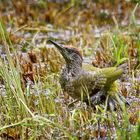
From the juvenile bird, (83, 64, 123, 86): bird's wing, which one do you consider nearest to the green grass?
the juvenile bird

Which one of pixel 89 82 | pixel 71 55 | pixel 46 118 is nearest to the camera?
pixel 46 118

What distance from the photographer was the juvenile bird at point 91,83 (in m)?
4.81

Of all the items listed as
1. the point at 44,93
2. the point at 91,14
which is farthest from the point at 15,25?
the point at 44,93

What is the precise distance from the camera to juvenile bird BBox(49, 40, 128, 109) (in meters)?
4.81

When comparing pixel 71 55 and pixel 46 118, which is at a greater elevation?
pixel 71 55

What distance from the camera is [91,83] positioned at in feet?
15.9

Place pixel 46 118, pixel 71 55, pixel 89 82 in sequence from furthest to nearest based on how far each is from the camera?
pixel 71 55 → pixel 89 82 → pixel 46 118

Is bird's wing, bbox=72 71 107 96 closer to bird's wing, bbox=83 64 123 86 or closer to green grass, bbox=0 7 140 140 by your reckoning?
bird's wing, bbox=83 64 123 86

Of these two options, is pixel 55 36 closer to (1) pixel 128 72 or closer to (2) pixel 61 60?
(2) pixel 61 60

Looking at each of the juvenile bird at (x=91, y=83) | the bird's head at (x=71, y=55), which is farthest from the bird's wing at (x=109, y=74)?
the bird's head at (x=71, y=55)

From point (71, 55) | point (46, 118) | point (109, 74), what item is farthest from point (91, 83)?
point (46, 118)

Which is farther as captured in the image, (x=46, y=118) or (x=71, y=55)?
(x=71, y=55)

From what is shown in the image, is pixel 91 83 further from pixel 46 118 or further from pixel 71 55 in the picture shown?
pixel 46 118

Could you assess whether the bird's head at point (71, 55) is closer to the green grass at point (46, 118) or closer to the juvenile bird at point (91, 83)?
the juvenile bird at point (91, 83)
